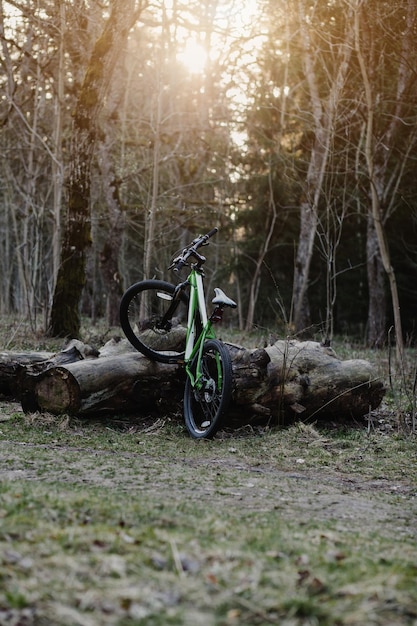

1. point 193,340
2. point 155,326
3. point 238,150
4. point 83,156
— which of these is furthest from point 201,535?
point 238,150

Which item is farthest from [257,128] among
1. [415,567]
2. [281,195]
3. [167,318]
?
[415,567]

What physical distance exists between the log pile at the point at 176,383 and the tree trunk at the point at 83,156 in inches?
173

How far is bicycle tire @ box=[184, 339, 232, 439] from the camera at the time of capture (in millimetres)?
6062

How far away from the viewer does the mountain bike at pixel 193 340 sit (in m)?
6.33

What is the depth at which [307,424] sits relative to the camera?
23.7 ft

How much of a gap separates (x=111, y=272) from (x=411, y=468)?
49.0 feet

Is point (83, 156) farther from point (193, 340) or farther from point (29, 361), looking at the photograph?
point (193, 340)

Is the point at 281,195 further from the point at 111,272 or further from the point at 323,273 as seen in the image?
the point at 111,272

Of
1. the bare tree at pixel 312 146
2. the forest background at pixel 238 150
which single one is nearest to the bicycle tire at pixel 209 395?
the forest background at pixel 238 150

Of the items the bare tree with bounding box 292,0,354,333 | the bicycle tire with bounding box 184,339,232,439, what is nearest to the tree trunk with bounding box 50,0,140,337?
the bare tree with bounding box 292,0,354,333

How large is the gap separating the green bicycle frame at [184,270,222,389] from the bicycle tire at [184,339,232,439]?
0.06 metres

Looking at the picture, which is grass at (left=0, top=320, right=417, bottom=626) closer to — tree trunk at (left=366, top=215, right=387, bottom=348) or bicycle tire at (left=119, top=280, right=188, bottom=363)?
→ bicycle tire at (left=119, top=280, right=188, bottom=363)

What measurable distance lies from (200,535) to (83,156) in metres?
9.65

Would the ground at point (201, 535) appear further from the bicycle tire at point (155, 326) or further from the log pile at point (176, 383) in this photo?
the bicycle tire at point (155, 326)
